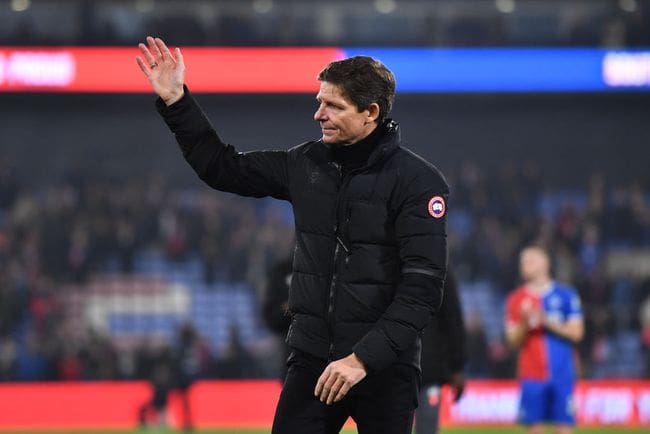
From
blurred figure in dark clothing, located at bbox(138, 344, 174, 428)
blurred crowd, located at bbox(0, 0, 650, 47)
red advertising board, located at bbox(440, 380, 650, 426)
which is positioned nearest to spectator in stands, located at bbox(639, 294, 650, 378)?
red advertising board, located at bbox(440, 380, 650, 426)

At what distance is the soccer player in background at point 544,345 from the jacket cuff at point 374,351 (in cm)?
592

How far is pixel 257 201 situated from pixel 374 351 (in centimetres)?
1853

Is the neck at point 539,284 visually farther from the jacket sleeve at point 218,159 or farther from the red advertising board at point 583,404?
the red advertising board at point 583,404

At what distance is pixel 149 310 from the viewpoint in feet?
66.0

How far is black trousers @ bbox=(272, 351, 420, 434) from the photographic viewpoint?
13.4ft

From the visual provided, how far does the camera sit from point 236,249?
68.3 ft

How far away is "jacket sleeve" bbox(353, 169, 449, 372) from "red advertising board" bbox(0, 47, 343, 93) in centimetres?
1615

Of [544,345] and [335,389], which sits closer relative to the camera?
[335,389]

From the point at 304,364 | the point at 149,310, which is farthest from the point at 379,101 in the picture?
the point at 149,310

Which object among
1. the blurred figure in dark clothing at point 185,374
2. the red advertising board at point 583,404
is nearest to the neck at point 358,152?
the blurred figure in dark clothing at point 185,374

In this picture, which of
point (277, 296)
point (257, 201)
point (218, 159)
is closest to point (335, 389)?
point (218, 159)

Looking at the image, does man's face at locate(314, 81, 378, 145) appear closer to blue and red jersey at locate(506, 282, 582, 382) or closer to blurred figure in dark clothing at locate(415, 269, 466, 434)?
blurred figure in dark clothing at locate(415, 269, 466, 434)

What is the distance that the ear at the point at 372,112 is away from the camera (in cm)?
409

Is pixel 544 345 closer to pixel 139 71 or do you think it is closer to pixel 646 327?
pixel 646 327
